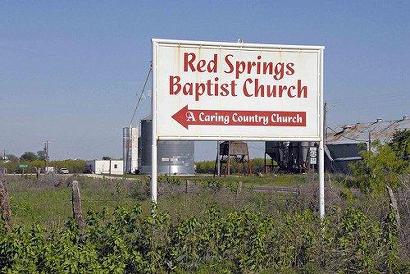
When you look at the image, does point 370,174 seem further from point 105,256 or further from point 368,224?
point 105,256

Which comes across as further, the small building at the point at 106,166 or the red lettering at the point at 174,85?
the small building at the point at 106,166

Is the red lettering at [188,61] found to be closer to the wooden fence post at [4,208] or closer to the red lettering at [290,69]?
the red lettering at [290,69]

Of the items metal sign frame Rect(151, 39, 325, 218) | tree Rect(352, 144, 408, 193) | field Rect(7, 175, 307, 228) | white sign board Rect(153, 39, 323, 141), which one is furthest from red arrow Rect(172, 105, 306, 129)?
tree Rect(352, 144, 408, 193)

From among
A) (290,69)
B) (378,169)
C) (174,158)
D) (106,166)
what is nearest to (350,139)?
(174,158)

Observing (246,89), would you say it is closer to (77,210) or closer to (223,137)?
(223,137)

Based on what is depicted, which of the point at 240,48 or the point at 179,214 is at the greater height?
the point at 240,48

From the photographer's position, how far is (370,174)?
58.4 feet

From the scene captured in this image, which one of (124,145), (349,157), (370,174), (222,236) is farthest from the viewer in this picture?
(124,145)

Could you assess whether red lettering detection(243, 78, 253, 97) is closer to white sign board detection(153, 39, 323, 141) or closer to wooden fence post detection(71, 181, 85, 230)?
white sign board detection(153, 39, 323, 141)

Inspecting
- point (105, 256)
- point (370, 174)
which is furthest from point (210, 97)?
point (370, 174)

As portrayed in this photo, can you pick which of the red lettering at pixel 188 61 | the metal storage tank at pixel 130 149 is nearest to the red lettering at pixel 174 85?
the red lettering at pixel 188 61

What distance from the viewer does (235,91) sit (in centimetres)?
1322

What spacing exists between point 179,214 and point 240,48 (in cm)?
355

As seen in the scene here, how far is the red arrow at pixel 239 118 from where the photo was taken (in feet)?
42.6
